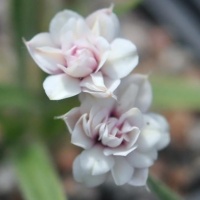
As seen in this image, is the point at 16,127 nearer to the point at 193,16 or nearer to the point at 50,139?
the point at 50,139

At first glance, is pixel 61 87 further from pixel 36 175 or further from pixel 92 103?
pixel 36 175

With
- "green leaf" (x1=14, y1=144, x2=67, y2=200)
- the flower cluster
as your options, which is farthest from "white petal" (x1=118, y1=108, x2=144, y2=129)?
"green leaf" (x1=14, y1=144, x2=67, y2=200)

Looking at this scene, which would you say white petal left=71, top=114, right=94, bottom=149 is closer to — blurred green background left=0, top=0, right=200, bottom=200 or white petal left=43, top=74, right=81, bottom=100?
white petal left=43, top=74, right=81, bottom=100

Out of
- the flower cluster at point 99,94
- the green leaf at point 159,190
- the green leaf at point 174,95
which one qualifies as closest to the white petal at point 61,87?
the flower cluster at point 99,94

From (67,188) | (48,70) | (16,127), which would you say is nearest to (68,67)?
(48,70)

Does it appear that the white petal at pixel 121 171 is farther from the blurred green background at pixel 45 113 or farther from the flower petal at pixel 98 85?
the blurred green background at pixel 45 113

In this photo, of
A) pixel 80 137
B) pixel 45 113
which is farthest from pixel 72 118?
pixel 45 113
